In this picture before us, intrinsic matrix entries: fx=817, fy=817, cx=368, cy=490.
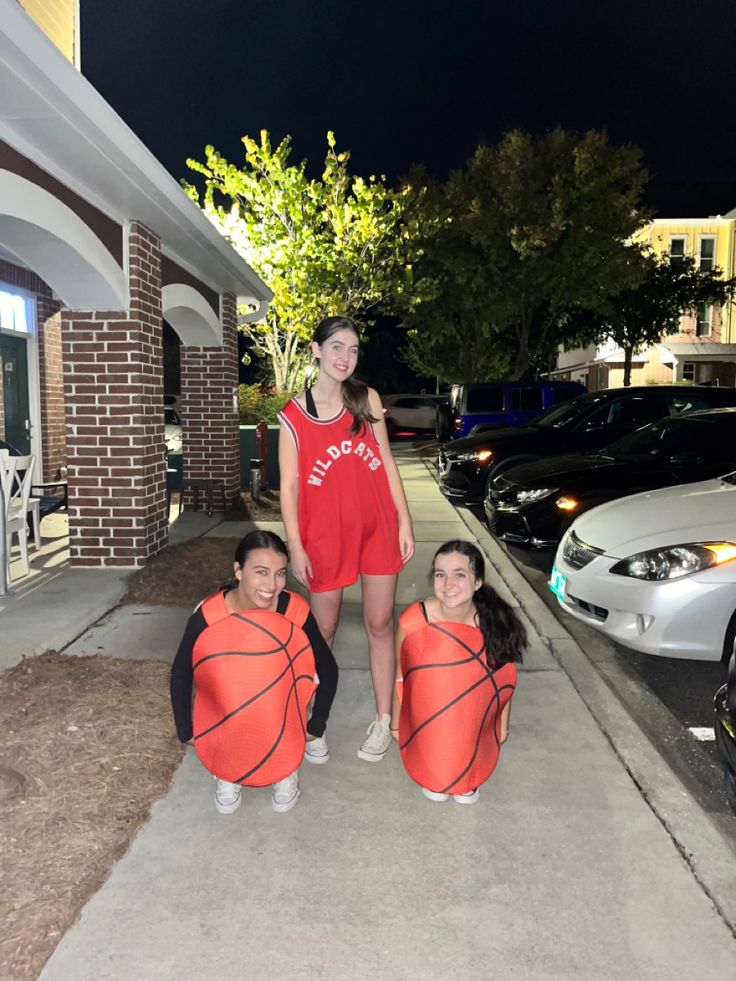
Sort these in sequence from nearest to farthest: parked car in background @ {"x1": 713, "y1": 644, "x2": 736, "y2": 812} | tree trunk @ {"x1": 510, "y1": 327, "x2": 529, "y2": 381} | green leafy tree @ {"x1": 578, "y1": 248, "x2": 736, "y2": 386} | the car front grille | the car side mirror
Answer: parked car in background @ {"x1": 713, "y1": 644, "x2": 736, "y2": 812}, the car front grille, the car side mirror, tree trunk @ {"x1": 510, "y1": 327, "x2": 529, "y2": 381}, green leafy tree @ {"x1": 578, "y1": 248, "x2": 736, "y2": 386}

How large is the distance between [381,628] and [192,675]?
0.84m

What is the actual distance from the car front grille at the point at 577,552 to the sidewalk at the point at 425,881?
1.43m

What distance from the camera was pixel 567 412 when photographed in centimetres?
1136

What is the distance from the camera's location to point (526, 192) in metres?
22.8

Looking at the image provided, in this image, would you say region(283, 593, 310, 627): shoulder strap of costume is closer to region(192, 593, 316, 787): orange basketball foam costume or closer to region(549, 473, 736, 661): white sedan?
region(192, 593, 316, 787): orange basketball foam costume

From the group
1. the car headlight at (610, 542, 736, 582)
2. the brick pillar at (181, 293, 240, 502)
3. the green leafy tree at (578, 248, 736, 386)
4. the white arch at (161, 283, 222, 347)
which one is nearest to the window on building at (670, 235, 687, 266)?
the green leafy tree at (578, 248, 736, 386)

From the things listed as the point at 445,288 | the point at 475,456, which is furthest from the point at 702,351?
the point at 475,456

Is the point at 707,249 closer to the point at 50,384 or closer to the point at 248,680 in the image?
the point at 50,384

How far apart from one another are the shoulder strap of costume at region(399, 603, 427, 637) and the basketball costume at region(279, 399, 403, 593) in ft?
0.85

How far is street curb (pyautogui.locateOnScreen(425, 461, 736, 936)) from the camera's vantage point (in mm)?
2779

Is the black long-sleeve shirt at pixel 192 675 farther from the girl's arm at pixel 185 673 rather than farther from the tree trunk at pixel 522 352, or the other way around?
the tree trunk at pixel 522 352

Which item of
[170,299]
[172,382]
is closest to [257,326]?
[170,299]

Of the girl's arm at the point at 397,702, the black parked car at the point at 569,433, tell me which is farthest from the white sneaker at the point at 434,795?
the black parked car at the point at 569,433

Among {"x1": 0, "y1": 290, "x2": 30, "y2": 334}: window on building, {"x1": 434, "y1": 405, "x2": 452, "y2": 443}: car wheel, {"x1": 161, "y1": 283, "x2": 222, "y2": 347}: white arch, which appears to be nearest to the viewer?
{"x1": 161, "y1": 283, "x2": 222, "y2": 347}: white arch
